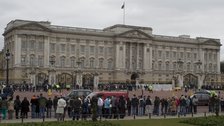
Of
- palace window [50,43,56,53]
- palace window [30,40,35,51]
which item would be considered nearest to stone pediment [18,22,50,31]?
palace window [30,40,35,51]

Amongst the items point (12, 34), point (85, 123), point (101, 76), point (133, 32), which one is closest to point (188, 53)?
point (133, 32)

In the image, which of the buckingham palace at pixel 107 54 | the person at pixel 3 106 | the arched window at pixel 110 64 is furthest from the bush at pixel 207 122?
the arched window at pixel 110 64

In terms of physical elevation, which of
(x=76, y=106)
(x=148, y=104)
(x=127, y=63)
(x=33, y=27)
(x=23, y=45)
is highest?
(x=33, y=27)

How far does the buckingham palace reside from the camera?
95500 millimetres

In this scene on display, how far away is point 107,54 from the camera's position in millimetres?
108812

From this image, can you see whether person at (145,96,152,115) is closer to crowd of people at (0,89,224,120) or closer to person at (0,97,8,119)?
crowd of people at (0,89,224,120)

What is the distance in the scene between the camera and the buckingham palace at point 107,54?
313ft

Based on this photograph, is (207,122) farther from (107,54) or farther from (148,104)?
(107,54)

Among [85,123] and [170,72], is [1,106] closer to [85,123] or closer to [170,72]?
[85,123]

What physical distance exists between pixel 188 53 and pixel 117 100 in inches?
3635

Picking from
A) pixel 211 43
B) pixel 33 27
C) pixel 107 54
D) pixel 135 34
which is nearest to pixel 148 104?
pixel 33 27

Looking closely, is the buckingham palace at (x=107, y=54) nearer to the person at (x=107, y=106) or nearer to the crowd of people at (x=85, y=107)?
the crowd of people at (x=85, y=107)

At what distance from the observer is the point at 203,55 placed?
122812 mm

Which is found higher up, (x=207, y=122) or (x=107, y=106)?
(x=107, y=106)
